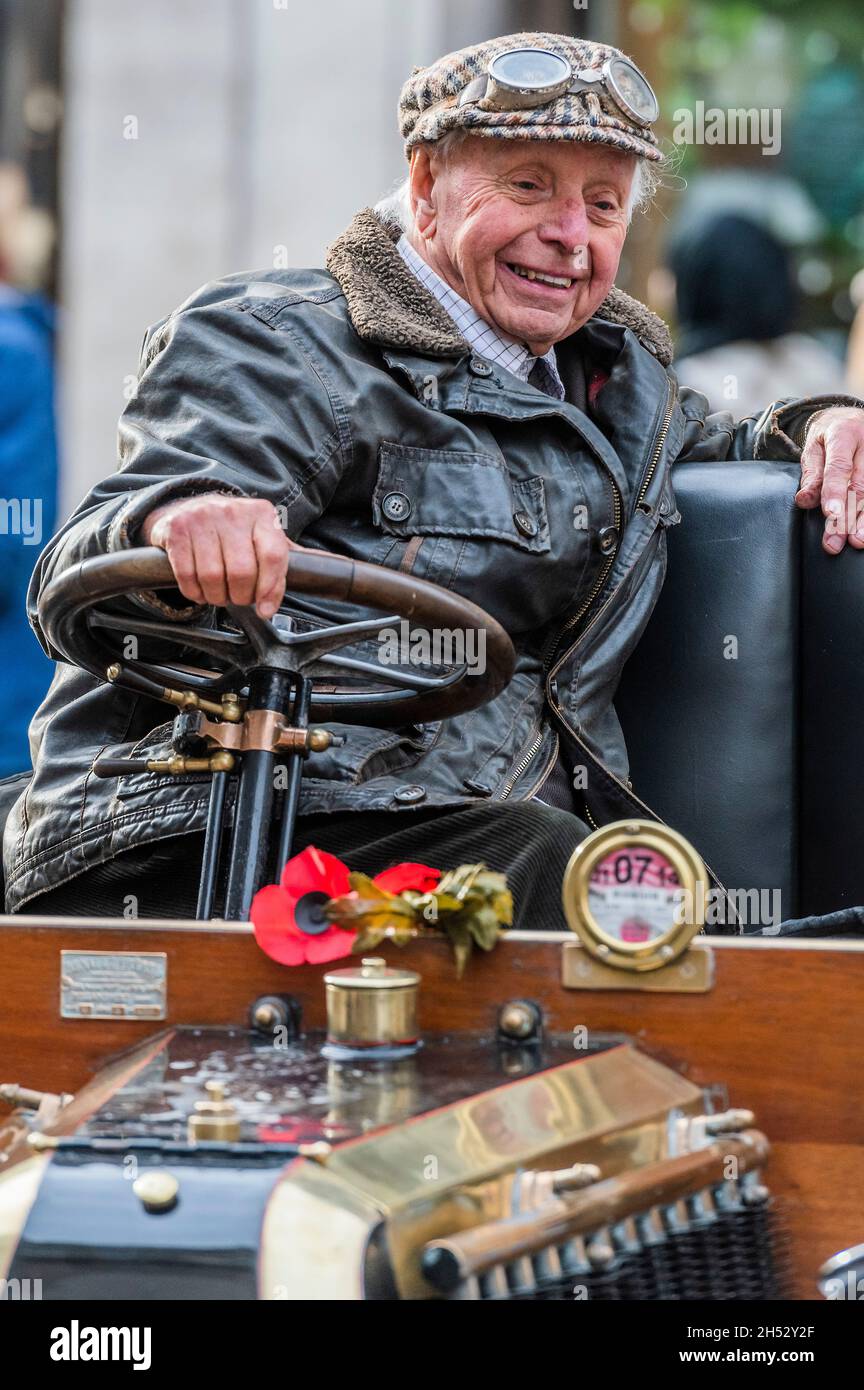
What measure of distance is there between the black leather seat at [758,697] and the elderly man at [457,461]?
0.07 meters

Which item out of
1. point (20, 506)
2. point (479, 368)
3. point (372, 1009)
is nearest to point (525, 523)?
point (479, 368)

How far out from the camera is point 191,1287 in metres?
1.44

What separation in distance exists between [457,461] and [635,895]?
0.95 meters

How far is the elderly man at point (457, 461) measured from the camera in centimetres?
231

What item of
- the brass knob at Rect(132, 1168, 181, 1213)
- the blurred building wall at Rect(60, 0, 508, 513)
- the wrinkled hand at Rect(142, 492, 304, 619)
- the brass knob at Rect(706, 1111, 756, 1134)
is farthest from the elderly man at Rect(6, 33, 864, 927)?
the blurred building wall at Rect(60, 0, 508, 513)

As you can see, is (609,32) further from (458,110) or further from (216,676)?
(216,676)

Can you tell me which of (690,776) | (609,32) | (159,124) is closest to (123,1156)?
(690,776)

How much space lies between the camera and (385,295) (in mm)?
2656

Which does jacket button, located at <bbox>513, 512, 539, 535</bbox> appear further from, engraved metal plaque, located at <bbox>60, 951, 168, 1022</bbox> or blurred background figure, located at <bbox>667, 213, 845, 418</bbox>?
blurred background figure, located at <bbox>667, 213, 845, 418</bbox>

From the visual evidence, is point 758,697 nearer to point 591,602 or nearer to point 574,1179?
point 591,602

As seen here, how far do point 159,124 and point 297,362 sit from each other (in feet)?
11.8

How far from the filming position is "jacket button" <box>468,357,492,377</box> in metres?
2.62

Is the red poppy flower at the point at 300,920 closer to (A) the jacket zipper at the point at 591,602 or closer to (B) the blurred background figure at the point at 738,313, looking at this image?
(A) the jacket zipper at the point at 591,602

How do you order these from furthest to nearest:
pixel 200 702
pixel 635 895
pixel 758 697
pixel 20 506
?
pixel 20 506, pixel 758 697, pixel 200 702, pixel 635 895
